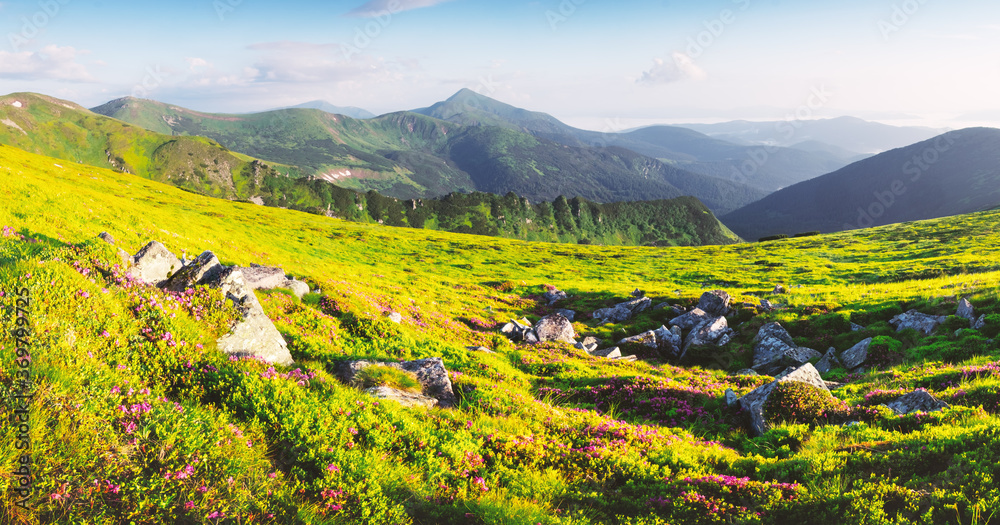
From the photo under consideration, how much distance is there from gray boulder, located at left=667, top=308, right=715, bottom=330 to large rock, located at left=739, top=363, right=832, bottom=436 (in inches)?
505

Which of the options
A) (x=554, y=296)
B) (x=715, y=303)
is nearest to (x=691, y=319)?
(x=715, y=303)

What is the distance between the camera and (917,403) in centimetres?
1056

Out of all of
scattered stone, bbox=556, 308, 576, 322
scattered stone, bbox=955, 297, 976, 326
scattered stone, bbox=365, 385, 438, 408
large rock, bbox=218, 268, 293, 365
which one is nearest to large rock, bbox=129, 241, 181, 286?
large rock, bbox=218, 268, 293, 365

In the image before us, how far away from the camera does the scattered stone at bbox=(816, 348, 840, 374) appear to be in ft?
61.2

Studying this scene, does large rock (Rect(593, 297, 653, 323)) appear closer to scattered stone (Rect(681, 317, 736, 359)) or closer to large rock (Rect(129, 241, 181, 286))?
scattered stone (Rect(681, 317, 736, 359))

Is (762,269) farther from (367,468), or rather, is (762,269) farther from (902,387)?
(367,468)

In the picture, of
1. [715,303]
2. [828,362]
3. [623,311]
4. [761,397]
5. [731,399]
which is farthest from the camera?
[623,311]

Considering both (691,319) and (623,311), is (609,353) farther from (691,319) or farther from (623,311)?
(623,311)

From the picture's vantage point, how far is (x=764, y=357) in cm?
2094

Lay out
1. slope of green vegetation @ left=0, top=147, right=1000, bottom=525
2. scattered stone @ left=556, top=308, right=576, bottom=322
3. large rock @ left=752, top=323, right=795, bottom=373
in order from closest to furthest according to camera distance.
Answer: slope of green vegetation @ left=0, top=147, right=1000, bottom=525 < large rock @ left=752, top=323, right=795, bottom=373 < scattered stone @ left=556, top=308, right=576, bottom=322

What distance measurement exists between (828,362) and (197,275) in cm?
2626

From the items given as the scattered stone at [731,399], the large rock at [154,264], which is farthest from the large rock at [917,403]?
the large rock at [154,264]

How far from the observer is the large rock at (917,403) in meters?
10.1

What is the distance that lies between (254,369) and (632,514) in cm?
796
